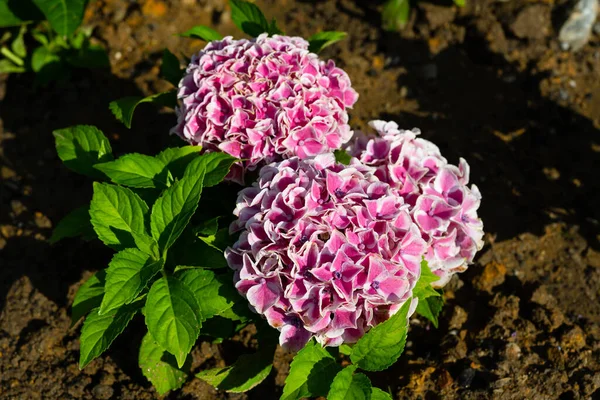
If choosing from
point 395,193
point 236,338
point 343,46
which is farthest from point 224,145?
point 343,46

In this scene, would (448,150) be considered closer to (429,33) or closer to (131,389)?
(429,33)

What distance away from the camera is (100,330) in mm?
2908

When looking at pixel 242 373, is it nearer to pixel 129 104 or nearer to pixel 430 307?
pixel 430 307

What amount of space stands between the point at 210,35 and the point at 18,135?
1986mm

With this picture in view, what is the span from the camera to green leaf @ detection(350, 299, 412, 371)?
2.74 m

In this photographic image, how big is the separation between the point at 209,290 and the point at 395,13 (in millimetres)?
3324

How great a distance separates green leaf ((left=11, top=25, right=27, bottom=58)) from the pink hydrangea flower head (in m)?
3.28

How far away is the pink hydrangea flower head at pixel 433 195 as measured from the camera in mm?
3053

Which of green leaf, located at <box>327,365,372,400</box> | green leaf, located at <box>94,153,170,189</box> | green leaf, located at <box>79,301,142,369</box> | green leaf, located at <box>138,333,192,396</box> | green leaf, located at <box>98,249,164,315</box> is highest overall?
green leaf, located at <box>94,153,170,189</box>

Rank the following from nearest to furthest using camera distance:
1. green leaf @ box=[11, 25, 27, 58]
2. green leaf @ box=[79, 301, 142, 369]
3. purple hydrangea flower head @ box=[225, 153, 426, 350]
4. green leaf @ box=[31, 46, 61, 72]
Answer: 1. purple hydrangea flower head @ box=[225, 153, 426, 350]
2. green leaf @ box=[79, 301, 142, 369]
3. green leaf @ box=[31, 46, 61, 72]
4. green leaf @ box=[11, 25, 27, 58]

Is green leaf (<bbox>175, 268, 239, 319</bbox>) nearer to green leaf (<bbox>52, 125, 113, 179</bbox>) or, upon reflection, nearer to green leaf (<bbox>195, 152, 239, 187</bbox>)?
green leaf (<bbox>195, 152, 239, 187</bbox>)

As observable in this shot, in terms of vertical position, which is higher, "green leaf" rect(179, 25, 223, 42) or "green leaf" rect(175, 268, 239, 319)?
"green leaf" rect(179, 25, 223, 42)

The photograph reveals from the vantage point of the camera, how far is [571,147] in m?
4.77

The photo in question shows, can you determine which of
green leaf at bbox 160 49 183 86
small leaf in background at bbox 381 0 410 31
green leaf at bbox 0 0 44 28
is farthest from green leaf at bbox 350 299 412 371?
green leaf at bbox 0 0 44 28
